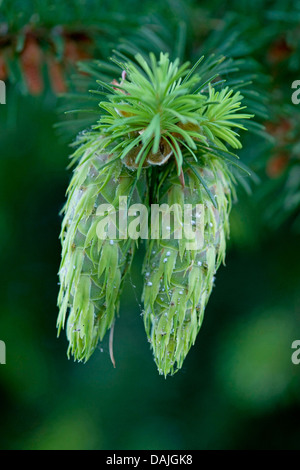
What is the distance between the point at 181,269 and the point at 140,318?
623mm

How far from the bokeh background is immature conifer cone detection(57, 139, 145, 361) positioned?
32 centimetres

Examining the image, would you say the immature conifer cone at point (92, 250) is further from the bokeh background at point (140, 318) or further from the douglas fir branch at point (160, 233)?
the bokeh background at point (140, 318)

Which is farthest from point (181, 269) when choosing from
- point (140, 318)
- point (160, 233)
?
point (140, 318)

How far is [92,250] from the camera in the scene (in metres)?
0.35

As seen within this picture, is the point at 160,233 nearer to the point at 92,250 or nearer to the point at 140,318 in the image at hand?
the point at 92,250

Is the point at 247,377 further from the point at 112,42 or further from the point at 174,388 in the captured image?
the point at 112,42

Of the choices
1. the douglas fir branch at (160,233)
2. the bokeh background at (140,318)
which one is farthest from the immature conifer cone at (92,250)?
the bokeh background at (140,318)

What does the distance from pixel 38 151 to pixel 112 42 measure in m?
0.32

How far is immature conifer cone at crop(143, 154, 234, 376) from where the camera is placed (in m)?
0.35

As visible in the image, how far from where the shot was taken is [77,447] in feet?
3.08

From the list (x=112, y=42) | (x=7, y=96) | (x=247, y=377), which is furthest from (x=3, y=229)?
(x=247, y=377)

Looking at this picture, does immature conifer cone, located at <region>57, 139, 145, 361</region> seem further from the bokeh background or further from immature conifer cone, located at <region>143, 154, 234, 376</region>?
the bokeh background

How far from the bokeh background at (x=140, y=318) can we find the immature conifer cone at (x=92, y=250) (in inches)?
12.4

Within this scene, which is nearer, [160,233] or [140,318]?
[160,233]
